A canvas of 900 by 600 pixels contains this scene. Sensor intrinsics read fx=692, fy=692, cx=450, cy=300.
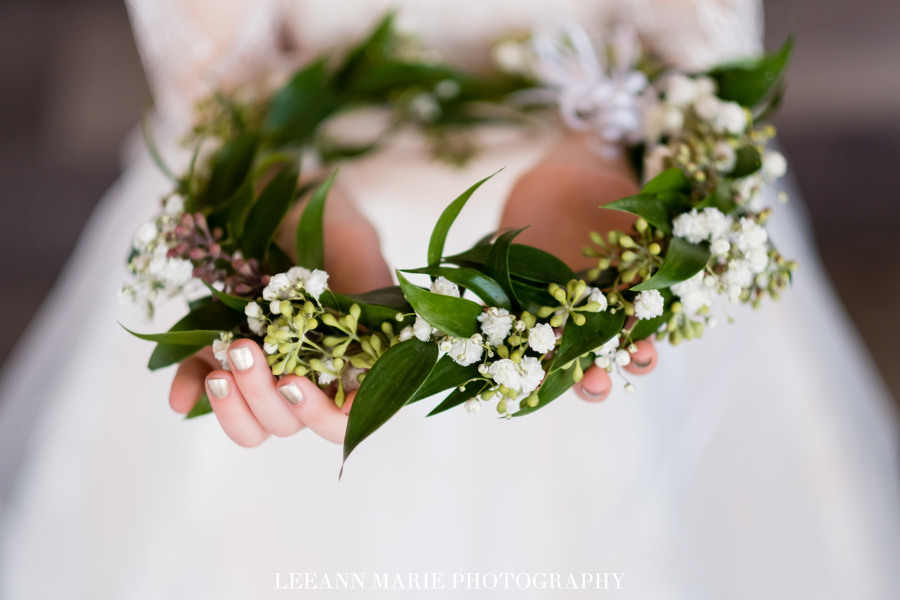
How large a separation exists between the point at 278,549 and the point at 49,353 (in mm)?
632

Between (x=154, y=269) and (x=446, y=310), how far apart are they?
268mm

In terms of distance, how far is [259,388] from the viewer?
569 millimetres

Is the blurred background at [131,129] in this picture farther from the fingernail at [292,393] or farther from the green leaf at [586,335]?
the fingernail at [292,393]

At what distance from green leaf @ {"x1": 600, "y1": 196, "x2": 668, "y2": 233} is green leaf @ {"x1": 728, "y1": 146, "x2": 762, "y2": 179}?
0.33 ft

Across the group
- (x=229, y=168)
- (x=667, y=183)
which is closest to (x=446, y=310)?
(x=667, y=183)

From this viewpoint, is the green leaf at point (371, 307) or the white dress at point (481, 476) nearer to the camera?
the green leaf at point (371, 307)

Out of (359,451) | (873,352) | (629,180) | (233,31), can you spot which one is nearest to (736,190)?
(629,180)

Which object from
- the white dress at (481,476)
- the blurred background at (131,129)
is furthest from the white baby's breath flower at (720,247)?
the blurred background at (131,129)

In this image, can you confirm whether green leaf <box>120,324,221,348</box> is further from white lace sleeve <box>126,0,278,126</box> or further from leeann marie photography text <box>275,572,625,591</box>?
white lace sleeve <box>126,0,278,126</box>

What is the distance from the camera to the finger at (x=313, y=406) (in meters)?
0.56

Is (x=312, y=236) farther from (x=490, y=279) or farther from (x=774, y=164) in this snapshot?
(x=774, y=164)

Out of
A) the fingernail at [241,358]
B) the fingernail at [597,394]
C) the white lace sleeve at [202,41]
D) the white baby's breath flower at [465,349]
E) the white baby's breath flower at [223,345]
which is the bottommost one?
the fingernail at [241,358]

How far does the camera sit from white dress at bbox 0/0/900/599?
2.63 ft

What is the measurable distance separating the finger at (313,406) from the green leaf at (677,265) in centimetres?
27
